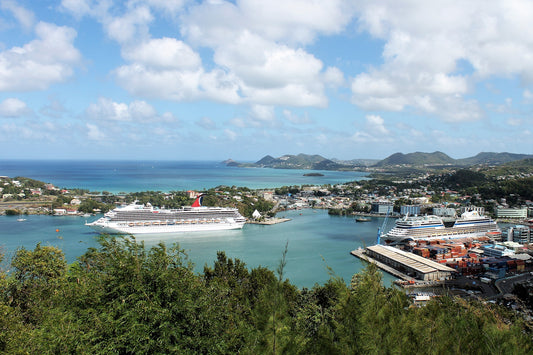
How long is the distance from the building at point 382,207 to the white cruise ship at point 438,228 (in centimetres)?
698

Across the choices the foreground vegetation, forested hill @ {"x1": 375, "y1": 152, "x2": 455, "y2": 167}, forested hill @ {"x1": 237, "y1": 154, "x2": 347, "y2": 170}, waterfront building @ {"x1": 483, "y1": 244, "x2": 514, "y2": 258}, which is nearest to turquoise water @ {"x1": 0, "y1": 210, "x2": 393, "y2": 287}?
waterfront building @ {"x1": 483, "y1": 244, "x2": 514, "y2": 258}

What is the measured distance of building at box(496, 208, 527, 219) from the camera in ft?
69.4

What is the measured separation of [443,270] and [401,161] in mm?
82056

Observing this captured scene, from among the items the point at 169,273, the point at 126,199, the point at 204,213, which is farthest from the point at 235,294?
the point at 126,199

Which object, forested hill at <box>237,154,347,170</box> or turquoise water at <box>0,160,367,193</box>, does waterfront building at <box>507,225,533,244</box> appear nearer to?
turquoise water at <box>0,160,367,193</box>

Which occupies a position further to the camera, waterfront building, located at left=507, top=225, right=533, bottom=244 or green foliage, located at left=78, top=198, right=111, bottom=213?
green foliage, located at left=78, top=198, right=111, bottom=213

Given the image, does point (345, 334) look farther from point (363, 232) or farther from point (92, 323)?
point (363, 232)

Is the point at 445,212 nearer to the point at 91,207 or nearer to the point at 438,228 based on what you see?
the point at 438,228

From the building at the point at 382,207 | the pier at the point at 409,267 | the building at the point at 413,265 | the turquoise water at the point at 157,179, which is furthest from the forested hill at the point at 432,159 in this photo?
the pier at the point at 409,267

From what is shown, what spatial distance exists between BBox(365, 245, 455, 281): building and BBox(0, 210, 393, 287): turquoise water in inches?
30.1

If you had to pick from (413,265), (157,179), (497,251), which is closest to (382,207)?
(497,251)

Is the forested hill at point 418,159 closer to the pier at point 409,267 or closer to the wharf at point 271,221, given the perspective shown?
the wharf at point 271,221

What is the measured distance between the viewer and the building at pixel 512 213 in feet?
69.4

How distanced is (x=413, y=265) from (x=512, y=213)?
50.9ft
